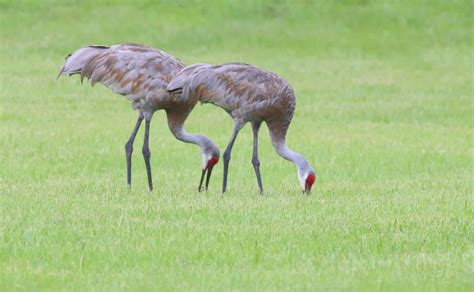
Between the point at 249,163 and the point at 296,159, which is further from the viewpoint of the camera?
the point at 249,163

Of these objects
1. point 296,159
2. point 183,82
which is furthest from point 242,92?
point 296,159

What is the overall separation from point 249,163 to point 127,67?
10.5 ft

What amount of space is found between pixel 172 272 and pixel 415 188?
5445 mm

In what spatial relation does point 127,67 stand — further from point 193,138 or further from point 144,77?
point 193,138

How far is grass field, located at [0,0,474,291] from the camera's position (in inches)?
349

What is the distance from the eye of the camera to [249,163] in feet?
52.4

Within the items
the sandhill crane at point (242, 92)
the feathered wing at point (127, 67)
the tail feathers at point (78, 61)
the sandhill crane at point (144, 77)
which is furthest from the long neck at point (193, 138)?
the tail feathers at point (78, 61)

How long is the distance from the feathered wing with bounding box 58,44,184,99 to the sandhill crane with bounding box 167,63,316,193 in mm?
307

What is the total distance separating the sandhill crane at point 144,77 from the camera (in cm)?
1318

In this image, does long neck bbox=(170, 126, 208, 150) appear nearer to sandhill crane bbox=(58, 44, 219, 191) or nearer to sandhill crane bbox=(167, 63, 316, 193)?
sandhill crane bbox=(58, 44, 219, 191)

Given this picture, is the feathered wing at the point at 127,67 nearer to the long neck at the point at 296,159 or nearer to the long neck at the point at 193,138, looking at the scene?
the long neck at the point at 193,138

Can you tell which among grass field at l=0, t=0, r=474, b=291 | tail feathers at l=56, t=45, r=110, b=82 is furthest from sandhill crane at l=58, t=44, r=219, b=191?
grass field at l=0, t=0, r=474, b=291

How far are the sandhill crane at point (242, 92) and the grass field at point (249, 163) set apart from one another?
85 centimetres

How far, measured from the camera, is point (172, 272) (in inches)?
337
